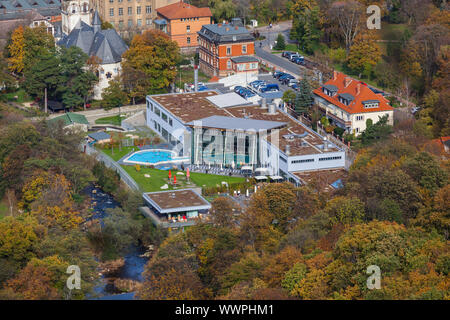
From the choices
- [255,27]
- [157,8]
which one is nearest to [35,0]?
[157,8]

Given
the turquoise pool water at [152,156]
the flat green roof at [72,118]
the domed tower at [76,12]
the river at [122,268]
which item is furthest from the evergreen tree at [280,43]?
the river at [122,268]

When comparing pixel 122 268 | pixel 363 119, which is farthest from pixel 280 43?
pixel 122 268

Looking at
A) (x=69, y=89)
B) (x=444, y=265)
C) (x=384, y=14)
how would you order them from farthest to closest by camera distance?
(x=384, y=14), (x=69, y=89), (x=444, y=265)

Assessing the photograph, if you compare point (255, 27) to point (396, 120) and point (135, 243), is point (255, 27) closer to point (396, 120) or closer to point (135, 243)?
point (396, 120)

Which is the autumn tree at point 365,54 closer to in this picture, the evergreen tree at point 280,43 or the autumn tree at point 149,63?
the evergreen tree at point 280,43

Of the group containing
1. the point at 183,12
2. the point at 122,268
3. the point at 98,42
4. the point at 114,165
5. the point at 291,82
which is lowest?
the point at 122,268

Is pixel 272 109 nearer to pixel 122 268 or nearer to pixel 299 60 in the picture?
pixel 299 60

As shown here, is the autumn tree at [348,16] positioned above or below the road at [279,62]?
above
